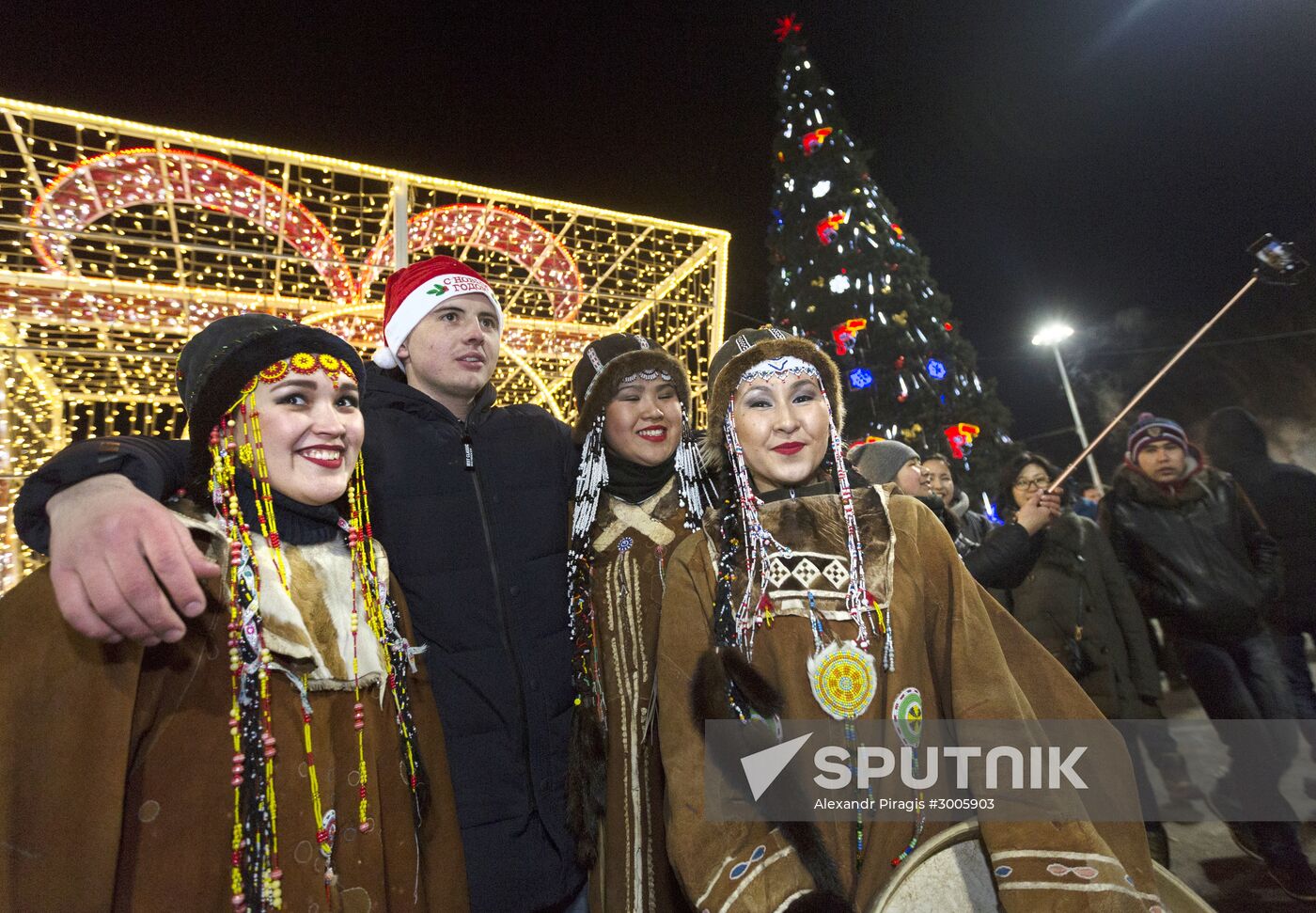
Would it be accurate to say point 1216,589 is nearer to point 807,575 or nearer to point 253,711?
point 807,575

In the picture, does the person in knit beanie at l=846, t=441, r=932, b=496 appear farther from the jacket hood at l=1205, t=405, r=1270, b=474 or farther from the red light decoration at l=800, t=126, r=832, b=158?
the red light decoration at l=800, t=126, r=832, b=158

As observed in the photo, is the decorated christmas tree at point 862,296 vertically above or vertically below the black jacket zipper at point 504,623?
above

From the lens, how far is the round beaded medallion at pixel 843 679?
175 centimetres

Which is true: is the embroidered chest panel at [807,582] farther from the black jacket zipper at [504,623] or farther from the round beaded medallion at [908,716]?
the black jacket zipper at [504,623]

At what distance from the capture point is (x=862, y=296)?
9000 mm

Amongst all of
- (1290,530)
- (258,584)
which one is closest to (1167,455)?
(1290,530)

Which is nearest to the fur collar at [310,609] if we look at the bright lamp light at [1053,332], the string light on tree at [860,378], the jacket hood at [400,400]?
the jacket hood at [400,400]

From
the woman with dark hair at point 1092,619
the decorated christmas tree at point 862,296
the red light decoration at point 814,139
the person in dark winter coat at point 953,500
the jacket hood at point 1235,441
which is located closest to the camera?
the woman with dark hair at point 1092,619

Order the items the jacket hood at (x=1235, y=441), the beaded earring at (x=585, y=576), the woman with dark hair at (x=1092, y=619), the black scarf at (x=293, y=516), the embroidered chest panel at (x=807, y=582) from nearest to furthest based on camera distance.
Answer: the black scarf at (x=293, y=516), the embroidered chest panel at (x=807, y=582), the beaded earring at (x=585, y=576), the woman with dark hair at (x=1092, y=619), the jacket hood at (x=1235, y=441)

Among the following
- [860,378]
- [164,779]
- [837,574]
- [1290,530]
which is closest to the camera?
[164,779]

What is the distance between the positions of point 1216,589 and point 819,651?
317cm

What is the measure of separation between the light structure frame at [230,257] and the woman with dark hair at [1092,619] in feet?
9.75

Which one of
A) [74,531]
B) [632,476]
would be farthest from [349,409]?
[632,476]

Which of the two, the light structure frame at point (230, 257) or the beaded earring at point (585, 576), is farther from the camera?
the light structure frame at point (230, 257)
